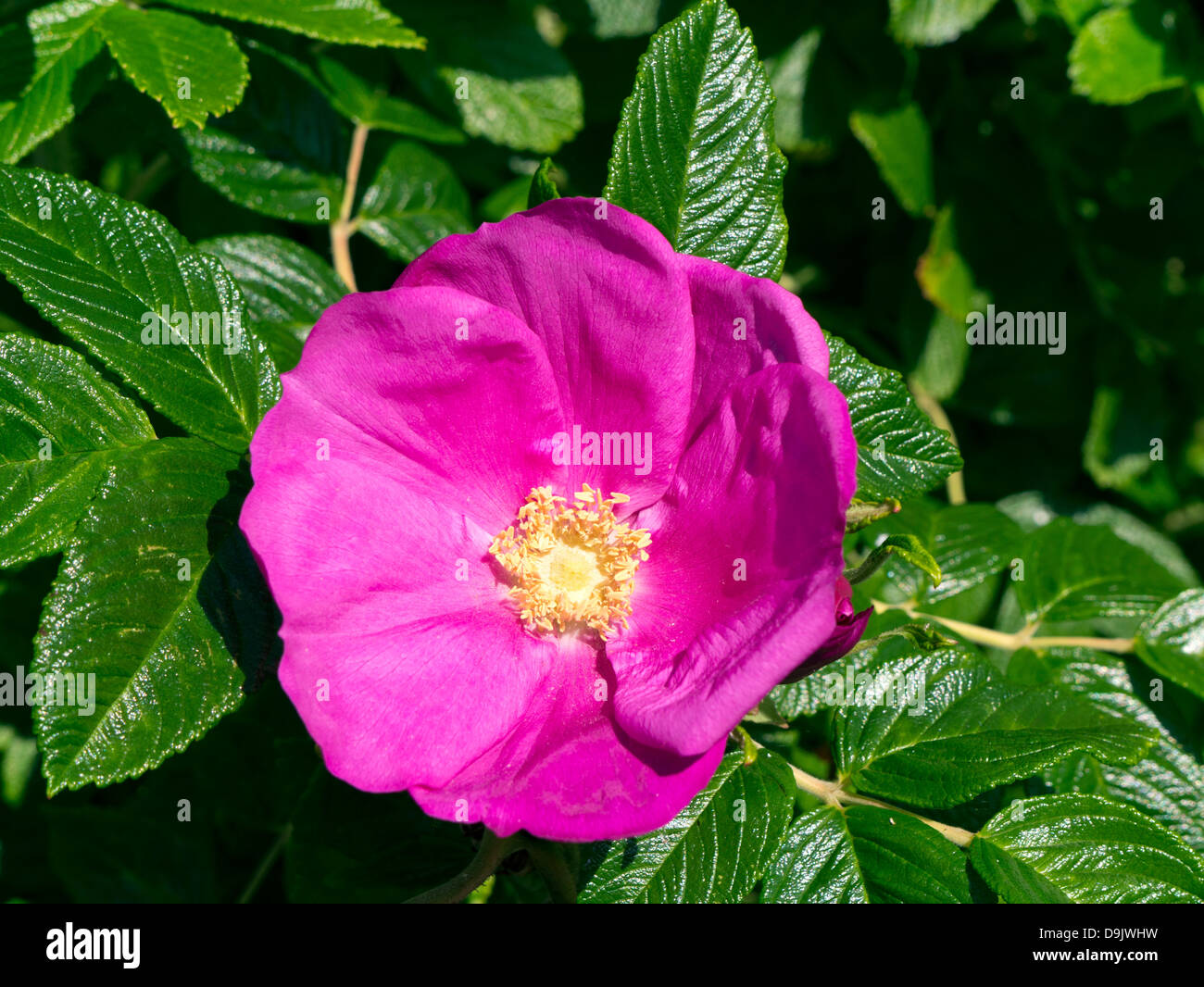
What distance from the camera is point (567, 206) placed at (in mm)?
1296

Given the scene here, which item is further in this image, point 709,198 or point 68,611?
point 709,198

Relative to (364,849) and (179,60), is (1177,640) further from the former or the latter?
(179,60)

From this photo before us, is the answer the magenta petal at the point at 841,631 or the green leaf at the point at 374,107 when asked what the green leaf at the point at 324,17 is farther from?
the magenta petal at the point at 841,631

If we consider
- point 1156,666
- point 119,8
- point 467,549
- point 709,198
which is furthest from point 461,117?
point 1156,666

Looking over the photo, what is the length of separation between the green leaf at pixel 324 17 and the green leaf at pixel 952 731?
117 cm

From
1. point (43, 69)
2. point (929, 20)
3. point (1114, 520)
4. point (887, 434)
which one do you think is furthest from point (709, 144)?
point (1114, 520)

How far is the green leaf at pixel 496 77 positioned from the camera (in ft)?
6.81

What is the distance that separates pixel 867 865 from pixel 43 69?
5.35 feet

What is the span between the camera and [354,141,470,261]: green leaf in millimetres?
2029

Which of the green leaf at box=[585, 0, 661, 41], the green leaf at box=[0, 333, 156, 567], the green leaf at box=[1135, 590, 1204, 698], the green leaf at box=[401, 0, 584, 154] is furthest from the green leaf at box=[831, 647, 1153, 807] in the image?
the green leaf at box=[585, 0, 661, 41]

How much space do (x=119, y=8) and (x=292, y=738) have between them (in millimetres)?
1175

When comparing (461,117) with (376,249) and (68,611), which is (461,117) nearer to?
(376,249)

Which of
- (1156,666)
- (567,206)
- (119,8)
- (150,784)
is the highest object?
(119,8)

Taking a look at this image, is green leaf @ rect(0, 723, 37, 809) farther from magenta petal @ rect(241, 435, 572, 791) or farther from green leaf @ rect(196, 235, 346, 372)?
magenta petal @ rect(241, 435, 572, 791)
